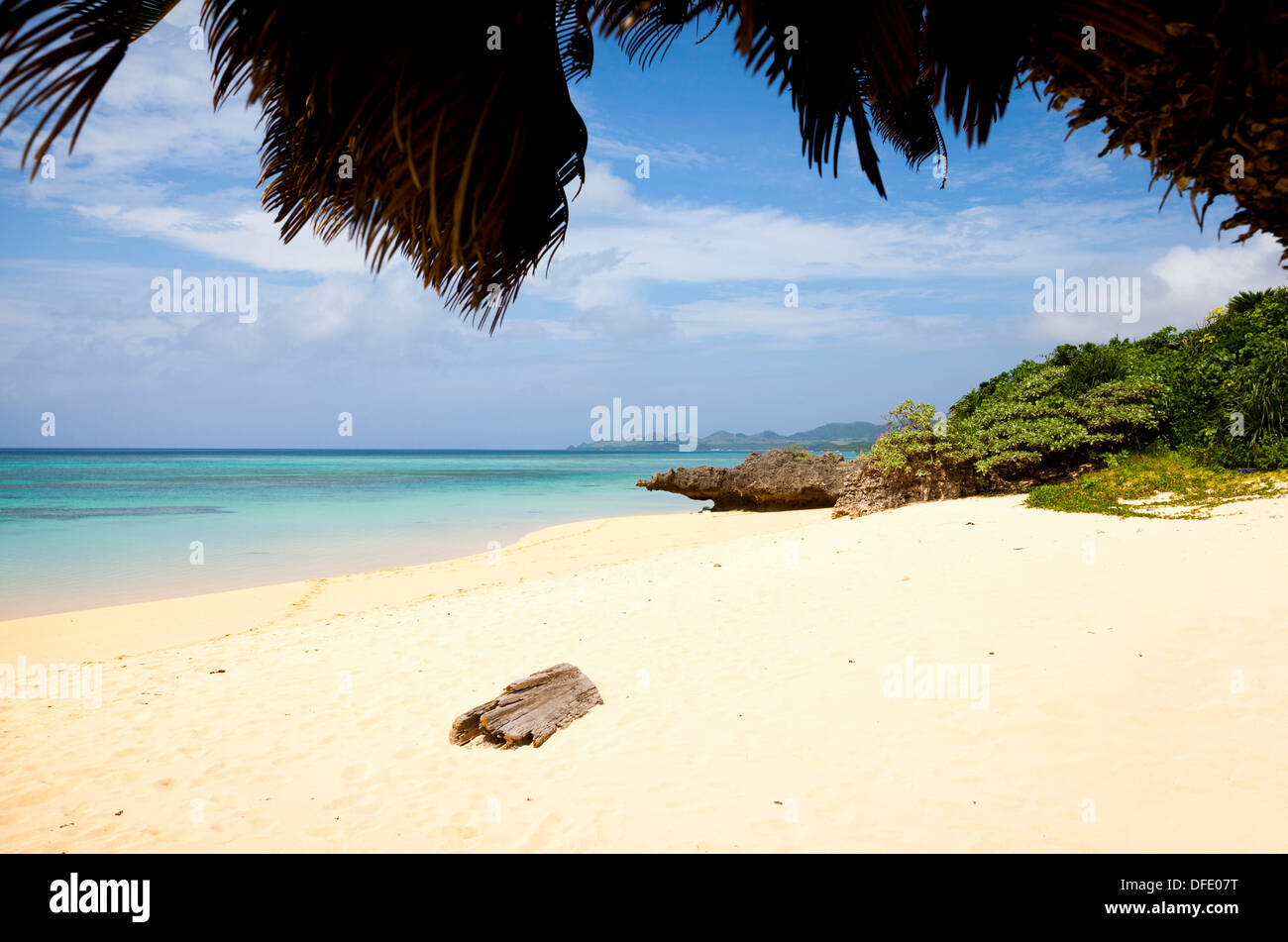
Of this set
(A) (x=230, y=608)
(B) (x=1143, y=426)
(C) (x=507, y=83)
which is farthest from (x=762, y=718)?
(B) (x=1143, y=426)

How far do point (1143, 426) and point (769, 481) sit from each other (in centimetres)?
992

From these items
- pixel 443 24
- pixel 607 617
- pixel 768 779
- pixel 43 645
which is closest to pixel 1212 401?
pixel 607 617

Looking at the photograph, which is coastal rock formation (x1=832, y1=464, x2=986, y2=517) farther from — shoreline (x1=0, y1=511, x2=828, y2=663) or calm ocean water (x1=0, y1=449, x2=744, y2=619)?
calm ocean water (x1=0, y1=449, x2=744, y2=619)

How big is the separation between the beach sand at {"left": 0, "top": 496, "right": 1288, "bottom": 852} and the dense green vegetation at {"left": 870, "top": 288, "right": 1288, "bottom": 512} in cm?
372

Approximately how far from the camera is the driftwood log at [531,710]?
16.0 ft

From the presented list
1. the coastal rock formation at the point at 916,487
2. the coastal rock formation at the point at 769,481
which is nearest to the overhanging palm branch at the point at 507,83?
the coastal rock formation at the point at 916,487

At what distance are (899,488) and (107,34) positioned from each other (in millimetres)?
14127

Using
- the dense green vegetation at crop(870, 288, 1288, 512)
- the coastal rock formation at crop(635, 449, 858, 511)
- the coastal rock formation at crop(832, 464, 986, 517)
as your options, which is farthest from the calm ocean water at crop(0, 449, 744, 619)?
the dense green vegetation at crop(870, 288, 1288, 512)

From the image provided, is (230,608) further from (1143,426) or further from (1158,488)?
(1143,426)

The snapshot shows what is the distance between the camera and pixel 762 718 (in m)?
4.87

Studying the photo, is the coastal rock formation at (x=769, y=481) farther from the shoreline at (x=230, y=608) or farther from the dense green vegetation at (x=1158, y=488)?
the dense green vegetation at (x=1158, y=488)

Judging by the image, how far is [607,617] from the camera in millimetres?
7648

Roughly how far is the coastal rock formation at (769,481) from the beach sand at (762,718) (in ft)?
38.0

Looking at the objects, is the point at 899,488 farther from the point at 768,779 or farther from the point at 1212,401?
the point at 768,779
